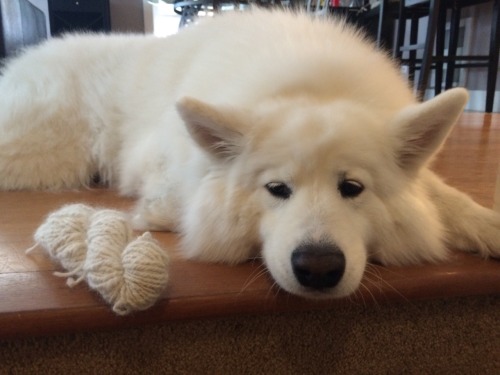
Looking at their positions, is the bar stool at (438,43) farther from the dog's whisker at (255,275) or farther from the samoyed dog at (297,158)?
the dog's whisker at (255,275)

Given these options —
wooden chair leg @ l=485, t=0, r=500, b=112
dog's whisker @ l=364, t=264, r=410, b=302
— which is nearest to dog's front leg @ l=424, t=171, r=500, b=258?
dog's whisker @ l=364, t=264, r=410, b=302

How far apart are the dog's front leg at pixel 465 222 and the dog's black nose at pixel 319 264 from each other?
1.74 feet

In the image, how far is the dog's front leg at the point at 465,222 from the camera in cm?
140

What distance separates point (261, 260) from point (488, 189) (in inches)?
48.2

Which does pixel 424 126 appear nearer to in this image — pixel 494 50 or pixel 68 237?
pixel 68 237

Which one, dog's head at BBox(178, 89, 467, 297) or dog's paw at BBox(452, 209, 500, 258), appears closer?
dog's head at BBox(178, 89, 467, 297)

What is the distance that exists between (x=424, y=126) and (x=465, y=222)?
357 mm

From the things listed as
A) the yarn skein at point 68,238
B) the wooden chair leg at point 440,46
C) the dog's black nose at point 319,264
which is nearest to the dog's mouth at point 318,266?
the dog's black nose at point 319,264

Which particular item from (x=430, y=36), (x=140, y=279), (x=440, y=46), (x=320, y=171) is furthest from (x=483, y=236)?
(x=440, y=46)

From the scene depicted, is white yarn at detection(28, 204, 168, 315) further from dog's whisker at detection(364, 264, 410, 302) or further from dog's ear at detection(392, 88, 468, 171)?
dog's ear at detection(392, 88, 468, 171)

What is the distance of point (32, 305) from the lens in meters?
1.09

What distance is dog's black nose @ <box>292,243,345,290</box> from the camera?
3.51 feet

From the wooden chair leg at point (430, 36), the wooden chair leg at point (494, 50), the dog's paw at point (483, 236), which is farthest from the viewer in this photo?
the wooden chair leg at point (494, 50)

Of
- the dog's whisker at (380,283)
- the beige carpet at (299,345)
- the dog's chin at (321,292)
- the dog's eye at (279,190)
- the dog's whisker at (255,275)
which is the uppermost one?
the dog's eye at (279,190)
